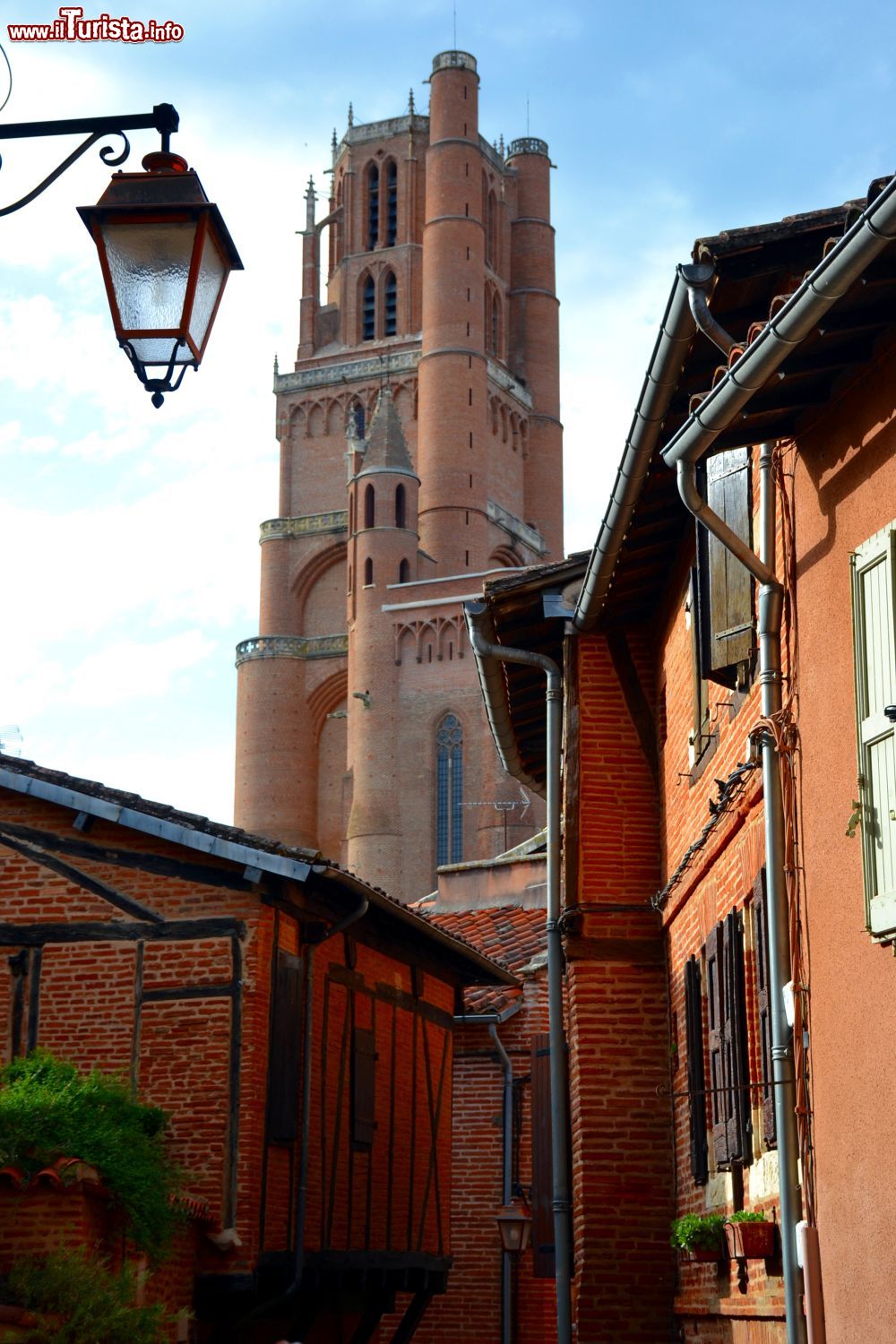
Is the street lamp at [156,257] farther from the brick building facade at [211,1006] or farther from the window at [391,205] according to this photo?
the window at [391,205]

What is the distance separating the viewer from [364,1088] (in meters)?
16.6

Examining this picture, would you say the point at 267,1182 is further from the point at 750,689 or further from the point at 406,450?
the point at 406,450

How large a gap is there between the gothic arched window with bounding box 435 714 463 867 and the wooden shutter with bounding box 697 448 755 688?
47.8 metres

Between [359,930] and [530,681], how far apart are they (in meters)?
3.57

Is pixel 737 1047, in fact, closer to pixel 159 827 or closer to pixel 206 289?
pixel 206 289

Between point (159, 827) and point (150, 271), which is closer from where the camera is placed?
point (150, 271)

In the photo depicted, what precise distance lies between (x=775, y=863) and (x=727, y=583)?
1.65 metres

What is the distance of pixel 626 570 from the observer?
11.2 metres

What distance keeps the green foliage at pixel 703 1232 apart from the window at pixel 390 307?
213 ft

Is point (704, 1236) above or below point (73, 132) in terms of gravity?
below

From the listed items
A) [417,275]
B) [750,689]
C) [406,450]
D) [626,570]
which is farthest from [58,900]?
[417,275]

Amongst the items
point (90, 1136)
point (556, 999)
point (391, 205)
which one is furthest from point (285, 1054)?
point (391, 205)

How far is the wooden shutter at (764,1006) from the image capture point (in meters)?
8.09

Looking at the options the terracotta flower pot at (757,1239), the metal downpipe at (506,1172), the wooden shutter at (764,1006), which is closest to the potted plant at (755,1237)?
the terracotta flower pot at (757,1239)
